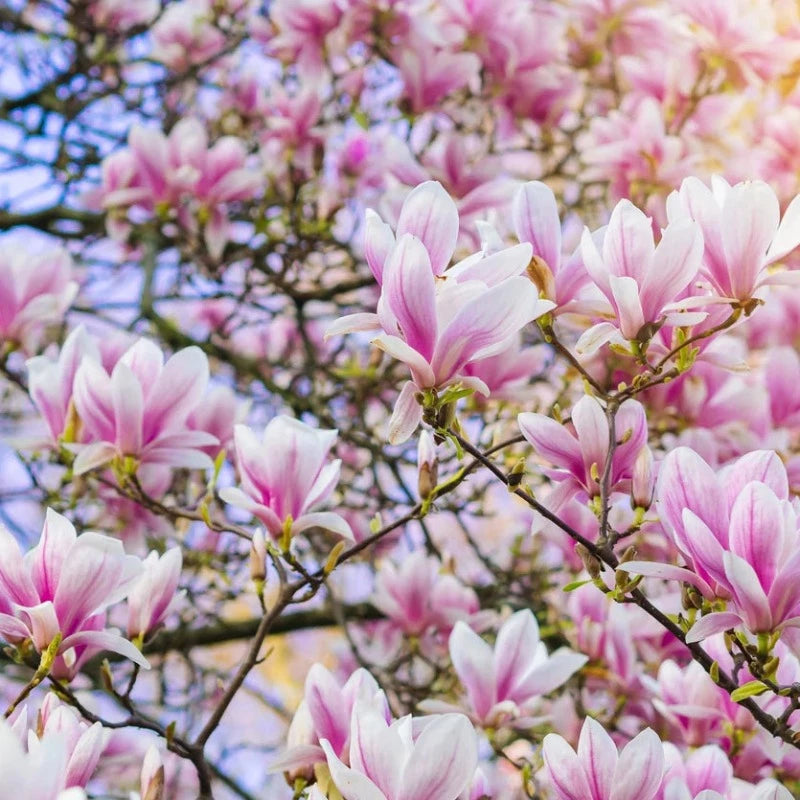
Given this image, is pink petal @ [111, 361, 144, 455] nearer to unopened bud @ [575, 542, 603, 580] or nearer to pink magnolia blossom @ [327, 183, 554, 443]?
pink magnolia blossom @ [327, 183, 554, 443]

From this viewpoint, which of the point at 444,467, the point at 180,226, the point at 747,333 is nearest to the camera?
the point at 444,467

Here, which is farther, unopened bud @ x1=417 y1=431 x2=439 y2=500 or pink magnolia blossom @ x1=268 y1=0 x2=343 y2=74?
pink magnolia blossom @ x1=268 y1=0 x2=343 y2=74

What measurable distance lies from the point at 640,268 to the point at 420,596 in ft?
3.35

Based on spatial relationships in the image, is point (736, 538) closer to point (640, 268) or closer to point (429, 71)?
point (640, 268)

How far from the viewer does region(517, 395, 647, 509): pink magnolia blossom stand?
1.20m

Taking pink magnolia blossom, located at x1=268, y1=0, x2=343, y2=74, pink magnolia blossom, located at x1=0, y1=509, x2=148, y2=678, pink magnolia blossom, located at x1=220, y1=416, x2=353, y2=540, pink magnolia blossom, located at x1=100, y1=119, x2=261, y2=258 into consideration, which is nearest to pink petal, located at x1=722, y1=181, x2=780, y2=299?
pink magnolia blossom, located at x1=220, y1=416, x2=353, y2=540

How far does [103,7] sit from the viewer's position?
3.09m

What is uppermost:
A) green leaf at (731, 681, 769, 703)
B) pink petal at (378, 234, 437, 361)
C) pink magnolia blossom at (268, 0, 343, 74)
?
pink petal at (378, 234, 437, 361)

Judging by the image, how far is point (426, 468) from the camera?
1315 millimetres

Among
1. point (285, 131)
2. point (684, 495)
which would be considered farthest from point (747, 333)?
point (684, 495)

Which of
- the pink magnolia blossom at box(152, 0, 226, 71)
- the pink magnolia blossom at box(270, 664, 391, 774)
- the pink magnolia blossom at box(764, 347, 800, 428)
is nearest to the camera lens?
the pink magnolia blossom at box(270, 664, 391, 774)

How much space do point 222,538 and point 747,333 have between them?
62.8 inches

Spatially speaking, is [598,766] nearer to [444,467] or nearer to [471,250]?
[444,467]

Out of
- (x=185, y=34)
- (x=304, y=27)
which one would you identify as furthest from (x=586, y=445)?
(x=185, y=34)
